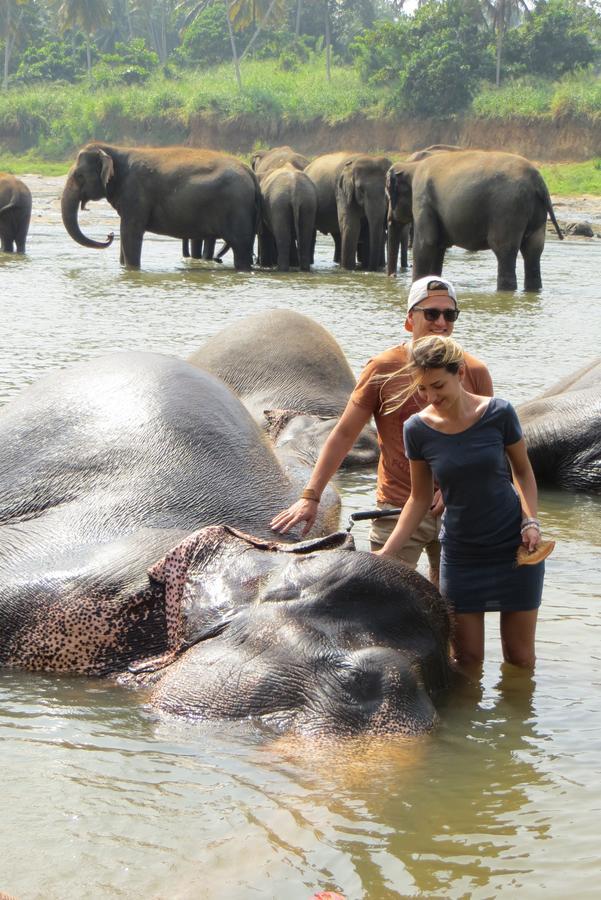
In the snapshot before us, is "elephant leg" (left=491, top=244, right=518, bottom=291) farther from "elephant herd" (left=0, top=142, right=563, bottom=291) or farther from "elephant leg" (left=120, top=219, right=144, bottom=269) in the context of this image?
"elephant leg" (left=120, top=219, right=144, bottom=269)

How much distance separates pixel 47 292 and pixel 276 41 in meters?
46.0

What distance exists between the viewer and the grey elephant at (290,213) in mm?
18047

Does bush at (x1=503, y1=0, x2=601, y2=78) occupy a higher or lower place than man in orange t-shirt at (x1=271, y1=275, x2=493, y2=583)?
higher

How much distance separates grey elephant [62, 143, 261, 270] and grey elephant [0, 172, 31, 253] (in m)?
1.87

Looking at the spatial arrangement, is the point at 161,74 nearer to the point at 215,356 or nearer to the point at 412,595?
the point at 215,356

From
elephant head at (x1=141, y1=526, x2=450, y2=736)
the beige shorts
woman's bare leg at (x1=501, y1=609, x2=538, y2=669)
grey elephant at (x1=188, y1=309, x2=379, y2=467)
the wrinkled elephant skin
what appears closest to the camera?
elephant head at (x1=141, y1=526, x2=450, y2=736)

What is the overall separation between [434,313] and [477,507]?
0.59 m

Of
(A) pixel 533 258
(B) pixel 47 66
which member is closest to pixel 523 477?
(A) pixel 533 258

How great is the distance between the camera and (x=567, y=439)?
616 centimetres

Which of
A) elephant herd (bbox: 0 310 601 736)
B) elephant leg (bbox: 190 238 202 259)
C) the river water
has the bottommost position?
elephant leg (bbox: 190 238 202 259)

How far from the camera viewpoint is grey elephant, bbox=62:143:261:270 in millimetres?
17938

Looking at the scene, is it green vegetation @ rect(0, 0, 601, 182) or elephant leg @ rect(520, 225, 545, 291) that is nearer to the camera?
elephant leg @ rect(520, 225, 545, 291)

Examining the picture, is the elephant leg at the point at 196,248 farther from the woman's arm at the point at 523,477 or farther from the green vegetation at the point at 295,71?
the green vegetation at the point at 295,71

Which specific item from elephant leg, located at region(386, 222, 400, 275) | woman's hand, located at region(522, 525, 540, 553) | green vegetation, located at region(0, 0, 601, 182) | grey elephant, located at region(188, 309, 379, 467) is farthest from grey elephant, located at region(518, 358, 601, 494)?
green vegetation, located at region(0, 0, 601, 182)
